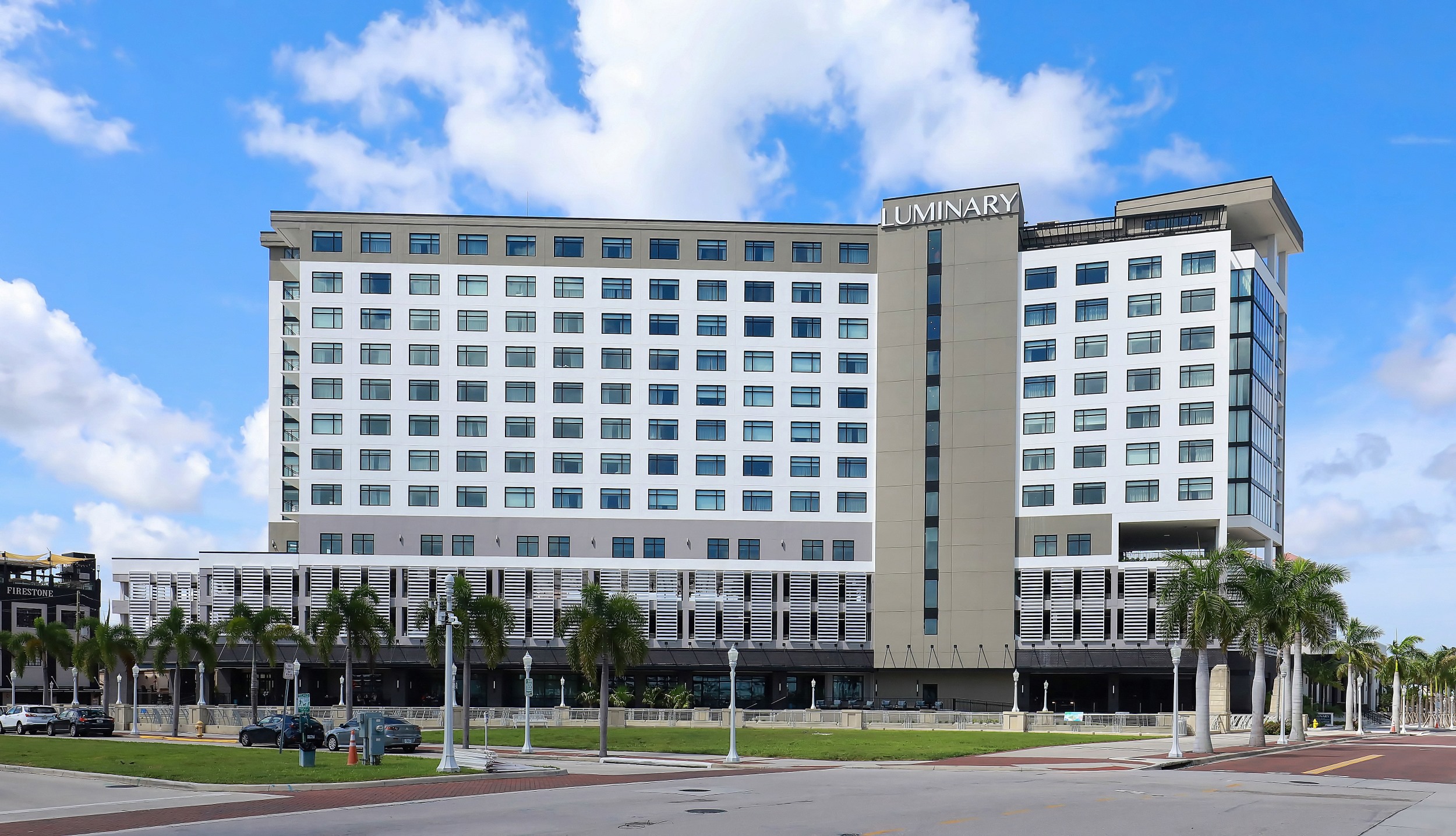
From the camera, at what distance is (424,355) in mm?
108938

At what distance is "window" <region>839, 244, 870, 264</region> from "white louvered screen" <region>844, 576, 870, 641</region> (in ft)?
87.3

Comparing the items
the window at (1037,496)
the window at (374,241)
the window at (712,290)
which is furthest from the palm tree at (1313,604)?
the window at (374,241)

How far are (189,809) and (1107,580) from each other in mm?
84205

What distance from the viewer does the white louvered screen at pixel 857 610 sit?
353 feet

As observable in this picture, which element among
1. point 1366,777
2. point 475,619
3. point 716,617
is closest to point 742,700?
point 716,617

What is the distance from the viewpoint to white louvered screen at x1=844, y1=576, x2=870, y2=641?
353 ft

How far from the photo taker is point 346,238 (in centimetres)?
10912

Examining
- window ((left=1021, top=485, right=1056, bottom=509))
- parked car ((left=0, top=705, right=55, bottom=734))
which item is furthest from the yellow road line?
parked car ((left=0, top=705, right=55, bottom=734))

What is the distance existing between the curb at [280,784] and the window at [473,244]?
231 ft

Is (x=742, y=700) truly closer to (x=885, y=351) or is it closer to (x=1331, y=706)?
(x=885, y=351)

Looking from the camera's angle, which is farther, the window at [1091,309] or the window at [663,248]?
the window at [663,248]

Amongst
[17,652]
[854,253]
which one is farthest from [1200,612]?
[17,652]

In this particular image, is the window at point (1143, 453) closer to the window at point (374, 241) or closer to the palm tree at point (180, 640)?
the window at point (374, 241)

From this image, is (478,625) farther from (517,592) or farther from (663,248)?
(663,248)
